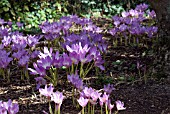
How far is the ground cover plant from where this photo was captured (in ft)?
8.48

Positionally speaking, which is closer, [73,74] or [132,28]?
[73,74]

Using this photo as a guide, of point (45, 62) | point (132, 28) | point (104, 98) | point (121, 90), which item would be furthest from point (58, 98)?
point (132, 28)

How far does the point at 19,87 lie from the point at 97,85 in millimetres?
732

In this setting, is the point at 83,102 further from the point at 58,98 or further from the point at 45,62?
the point at 45,62

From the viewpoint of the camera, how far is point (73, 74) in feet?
9.16

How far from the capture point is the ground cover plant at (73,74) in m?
2.58

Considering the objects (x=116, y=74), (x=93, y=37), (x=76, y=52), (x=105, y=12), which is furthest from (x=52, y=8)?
(x=76, y=52)

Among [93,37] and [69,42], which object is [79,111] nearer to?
[69,42]

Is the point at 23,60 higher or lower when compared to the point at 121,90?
higher

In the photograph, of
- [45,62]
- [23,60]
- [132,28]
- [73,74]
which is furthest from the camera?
[132,28]

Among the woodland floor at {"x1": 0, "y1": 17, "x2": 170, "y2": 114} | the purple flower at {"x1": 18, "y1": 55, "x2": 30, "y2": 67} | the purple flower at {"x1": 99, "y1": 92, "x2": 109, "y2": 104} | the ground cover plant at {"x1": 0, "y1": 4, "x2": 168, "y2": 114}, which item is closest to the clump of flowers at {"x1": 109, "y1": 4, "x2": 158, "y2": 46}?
the ground cover plant at {"x1": 0, "y1": 4, "x2": 168, "y2": 114}

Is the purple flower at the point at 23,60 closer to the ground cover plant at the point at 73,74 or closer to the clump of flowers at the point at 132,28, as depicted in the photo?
the ground cover plant at the point at 73,74

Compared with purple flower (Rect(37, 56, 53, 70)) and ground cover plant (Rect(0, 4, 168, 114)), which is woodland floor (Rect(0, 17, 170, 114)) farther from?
purple flower (Rect(37, 56, 53, 70))

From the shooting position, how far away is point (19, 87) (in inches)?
134
